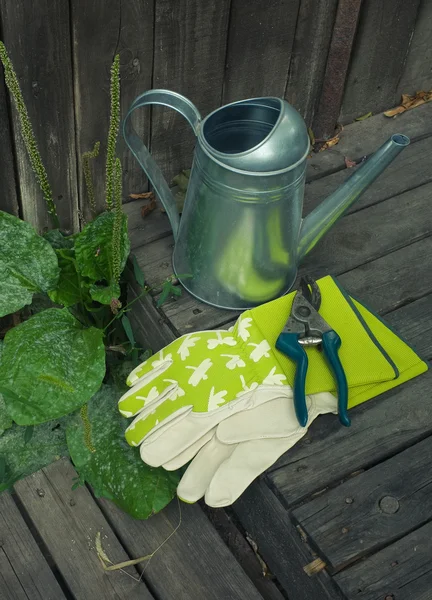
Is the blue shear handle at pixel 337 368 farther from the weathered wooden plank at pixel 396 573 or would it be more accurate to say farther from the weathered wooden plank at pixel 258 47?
the weathered wooden plank at pixel 258 47

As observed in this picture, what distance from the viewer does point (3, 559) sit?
1.47 meters

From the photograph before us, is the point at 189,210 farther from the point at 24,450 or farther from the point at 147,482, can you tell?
the point at 24,450

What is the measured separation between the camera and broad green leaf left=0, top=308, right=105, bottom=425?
1308 mm

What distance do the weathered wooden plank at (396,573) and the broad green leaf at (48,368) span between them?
1.79 feet

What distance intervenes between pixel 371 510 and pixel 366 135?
1.01 metres

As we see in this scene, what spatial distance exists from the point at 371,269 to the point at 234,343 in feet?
1.27

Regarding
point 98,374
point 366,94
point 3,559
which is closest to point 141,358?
point 98,374

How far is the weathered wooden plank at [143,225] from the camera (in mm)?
1625

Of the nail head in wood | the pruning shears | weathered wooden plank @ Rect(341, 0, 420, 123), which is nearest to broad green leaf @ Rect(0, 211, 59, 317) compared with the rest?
the pruning shears

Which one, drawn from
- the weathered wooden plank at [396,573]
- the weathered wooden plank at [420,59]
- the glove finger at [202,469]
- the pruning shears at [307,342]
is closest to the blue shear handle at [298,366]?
the pruning shears at [307,342]

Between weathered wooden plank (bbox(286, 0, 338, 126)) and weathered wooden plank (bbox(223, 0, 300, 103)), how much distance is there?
2 centimetres

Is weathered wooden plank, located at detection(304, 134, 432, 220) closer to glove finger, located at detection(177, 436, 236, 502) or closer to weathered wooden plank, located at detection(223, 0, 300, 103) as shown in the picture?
weathered wooden plank, located at detection(223, 0, 300, 103)

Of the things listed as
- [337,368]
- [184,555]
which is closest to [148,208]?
[337,368]

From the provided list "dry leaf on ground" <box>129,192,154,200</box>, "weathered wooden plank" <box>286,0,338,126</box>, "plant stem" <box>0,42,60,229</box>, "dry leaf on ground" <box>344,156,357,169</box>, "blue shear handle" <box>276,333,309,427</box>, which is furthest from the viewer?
"dry leaf on ground" <box>344,156,357,169</box>
